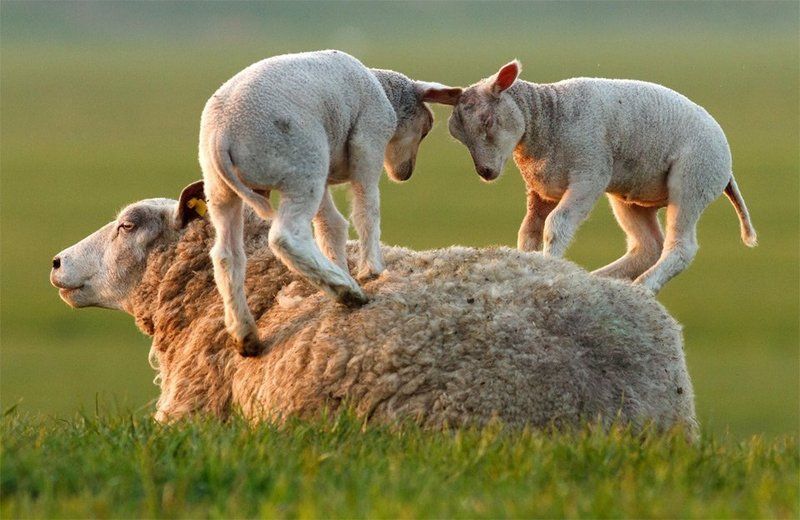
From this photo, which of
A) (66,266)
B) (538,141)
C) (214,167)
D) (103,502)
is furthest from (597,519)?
(66,266)

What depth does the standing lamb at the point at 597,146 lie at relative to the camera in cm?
743

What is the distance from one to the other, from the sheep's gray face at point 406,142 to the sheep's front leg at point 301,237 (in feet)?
3.64

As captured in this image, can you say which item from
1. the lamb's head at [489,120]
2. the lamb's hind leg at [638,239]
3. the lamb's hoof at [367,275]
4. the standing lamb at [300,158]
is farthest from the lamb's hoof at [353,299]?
the lamb's hind leg at [638,239]

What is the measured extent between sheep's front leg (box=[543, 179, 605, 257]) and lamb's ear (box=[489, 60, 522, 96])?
70cm

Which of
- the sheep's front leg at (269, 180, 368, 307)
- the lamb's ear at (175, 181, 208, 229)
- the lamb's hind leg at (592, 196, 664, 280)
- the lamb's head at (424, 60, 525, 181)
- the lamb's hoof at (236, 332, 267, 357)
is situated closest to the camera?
the sheep's front leg at (269, 180, 368, 307)

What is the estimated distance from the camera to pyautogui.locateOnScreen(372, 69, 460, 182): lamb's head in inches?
276

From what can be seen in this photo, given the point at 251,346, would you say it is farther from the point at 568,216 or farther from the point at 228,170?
the point at 568,216

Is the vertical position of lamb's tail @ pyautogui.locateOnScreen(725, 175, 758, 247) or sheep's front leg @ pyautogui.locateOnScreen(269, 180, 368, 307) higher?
sheep's front leg @ pyautogui.locateOnScreen(269, 180, 368, 307)

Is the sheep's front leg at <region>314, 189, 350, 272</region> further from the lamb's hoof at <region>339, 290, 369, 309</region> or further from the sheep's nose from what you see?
the sheep's nose

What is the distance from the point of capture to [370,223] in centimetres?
654

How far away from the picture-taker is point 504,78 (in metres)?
7.39

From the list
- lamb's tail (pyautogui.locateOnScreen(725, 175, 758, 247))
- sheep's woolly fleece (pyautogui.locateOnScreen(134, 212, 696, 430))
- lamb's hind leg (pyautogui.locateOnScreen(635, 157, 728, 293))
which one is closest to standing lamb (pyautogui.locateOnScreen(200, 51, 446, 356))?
sheep's woolly fleece (pyautogui.locateOnScreen(134, 212, 696, 430))

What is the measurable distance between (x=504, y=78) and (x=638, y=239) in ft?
4.94

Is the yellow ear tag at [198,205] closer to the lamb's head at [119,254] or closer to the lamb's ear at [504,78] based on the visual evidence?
the lamb's head at [119,254]
